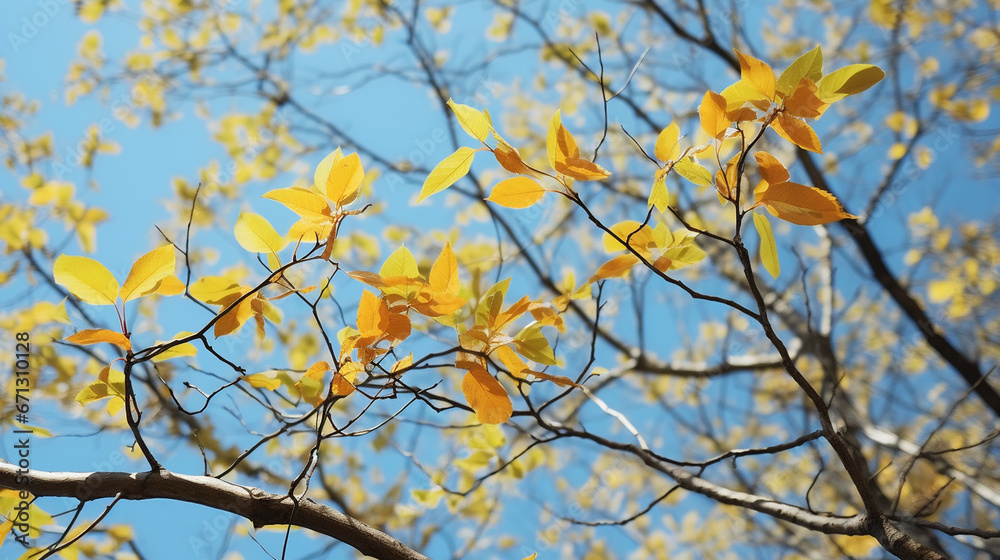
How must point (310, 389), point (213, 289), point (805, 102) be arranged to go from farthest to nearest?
point (310, 389), point (213, 289), point (805, 102)

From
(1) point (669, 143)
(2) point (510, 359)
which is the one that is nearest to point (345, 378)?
(2) point (510, 359)

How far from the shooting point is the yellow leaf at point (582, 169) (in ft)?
1.55

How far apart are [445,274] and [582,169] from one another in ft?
0.56

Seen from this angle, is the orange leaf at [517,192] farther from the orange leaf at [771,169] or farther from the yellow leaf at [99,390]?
the yellow leaf at [99,390]

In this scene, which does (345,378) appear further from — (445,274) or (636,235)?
(636,235)

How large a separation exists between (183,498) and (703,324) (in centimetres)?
273

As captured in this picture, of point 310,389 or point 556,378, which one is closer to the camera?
point 556,378

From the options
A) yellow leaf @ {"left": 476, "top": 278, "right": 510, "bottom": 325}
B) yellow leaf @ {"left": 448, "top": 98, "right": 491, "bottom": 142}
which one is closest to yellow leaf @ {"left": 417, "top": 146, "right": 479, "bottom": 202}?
yellow leaf @ {"left": 448, "top": 98, "right": 491, "bottom": 142}

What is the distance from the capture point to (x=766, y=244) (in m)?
0.52

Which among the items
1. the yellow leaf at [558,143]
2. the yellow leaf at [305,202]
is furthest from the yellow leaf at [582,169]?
the yellow leaf at [305,202]

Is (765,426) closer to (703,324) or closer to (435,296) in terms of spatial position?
(703,324)

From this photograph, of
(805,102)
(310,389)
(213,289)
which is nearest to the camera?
(805,102)

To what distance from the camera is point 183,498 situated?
529 mm

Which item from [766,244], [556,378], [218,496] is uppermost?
[766,244]
